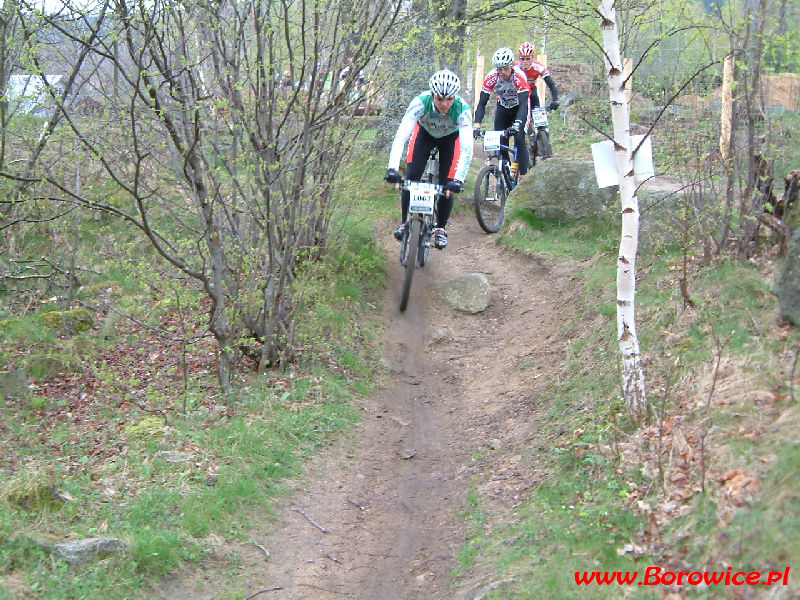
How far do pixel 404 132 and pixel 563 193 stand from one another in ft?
10.0

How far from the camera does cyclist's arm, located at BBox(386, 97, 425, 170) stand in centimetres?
777

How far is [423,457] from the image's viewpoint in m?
6.01

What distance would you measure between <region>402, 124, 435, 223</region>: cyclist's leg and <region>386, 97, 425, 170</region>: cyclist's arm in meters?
0.23

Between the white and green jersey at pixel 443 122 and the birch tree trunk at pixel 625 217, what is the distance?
3.25 metres

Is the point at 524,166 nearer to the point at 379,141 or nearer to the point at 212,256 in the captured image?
the point at 379,141

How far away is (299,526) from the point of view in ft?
16.7

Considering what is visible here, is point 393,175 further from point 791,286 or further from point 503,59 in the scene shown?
point 791,286

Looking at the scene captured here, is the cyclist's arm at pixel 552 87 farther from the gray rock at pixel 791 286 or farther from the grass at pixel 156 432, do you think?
the gray rock at pixel 791 286

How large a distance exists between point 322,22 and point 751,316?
4.10 m

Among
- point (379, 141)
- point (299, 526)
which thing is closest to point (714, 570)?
point (299, 526)

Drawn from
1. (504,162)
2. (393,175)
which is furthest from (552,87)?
(393,175)

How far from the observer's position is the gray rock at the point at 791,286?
4.77m

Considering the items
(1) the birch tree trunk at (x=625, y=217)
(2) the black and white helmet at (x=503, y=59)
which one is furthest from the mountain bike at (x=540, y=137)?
(1) the birch tree trunk at (x=625, y=217)

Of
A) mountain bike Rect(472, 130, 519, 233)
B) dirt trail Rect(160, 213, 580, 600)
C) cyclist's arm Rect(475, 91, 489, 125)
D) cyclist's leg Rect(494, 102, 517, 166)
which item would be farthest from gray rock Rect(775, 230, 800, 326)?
cyclist's leg Rect(494, 102, 517, 166)
